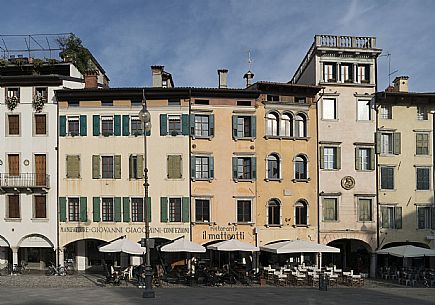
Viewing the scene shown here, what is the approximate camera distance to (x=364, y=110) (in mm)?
38781

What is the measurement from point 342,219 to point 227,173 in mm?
8467

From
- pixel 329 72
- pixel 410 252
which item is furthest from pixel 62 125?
pixel 410 252

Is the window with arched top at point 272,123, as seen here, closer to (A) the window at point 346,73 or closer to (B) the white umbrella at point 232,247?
(A) the window at point 346,73

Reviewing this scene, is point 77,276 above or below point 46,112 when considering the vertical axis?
below

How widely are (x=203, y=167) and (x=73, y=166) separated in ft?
27.9

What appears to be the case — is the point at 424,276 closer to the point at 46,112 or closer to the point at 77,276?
the point at 77,276

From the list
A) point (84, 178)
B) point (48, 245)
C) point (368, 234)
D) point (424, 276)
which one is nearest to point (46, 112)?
point (84, 178)

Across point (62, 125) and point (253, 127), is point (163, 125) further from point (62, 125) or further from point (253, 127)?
point (62, 125)

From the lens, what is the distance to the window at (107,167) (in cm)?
3675

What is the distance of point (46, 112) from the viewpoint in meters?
37.1

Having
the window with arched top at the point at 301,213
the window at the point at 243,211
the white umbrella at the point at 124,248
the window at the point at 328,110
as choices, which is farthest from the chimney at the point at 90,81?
the window with arched top at the point at 301,213

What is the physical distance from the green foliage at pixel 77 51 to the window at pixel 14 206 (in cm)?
1158

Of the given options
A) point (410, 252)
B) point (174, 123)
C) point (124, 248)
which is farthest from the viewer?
point (174, 123)

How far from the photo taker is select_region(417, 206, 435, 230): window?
127 feet
